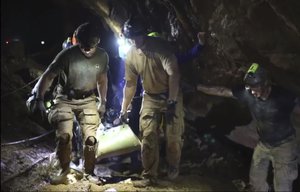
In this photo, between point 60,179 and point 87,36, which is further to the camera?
point 60,179

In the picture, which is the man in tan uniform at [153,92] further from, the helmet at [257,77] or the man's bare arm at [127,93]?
the helmet at [257,77]

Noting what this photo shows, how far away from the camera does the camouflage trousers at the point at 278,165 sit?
218 inches

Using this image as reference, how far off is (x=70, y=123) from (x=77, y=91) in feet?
1.86

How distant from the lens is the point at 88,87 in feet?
20.0

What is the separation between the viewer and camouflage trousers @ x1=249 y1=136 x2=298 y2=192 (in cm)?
553

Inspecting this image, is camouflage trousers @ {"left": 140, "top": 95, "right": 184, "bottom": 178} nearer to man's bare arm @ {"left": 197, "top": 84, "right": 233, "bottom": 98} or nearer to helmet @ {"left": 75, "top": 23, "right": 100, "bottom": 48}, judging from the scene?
man's bare arm @ {"left": 197, "top": 84, "right": 233, "bottom": 98}

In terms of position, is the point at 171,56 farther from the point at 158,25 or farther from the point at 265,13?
the point at 158,25

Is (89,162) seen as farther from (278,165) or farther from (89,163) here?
(278,165)

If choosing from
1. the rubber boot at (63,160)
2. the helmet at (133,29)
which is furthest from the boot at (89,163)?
the helmet at (133,29)

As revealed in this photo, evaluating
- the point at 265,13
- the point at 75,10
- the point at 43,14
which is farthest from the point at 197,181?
the point at 43,14

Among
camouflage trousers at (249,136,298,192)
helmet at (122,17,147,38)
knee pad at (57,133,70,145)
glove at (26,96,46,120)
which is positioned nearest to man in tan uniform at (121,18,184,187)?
helmet at (122,17,147,38)

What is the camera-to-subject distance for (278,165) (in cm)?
560

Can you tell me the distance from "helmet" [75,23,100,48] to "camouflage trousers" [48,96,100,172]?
39.4 inches

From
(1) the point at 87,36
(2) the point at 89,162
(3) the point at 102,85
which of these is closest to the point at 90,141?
(2) the point at 89,162
